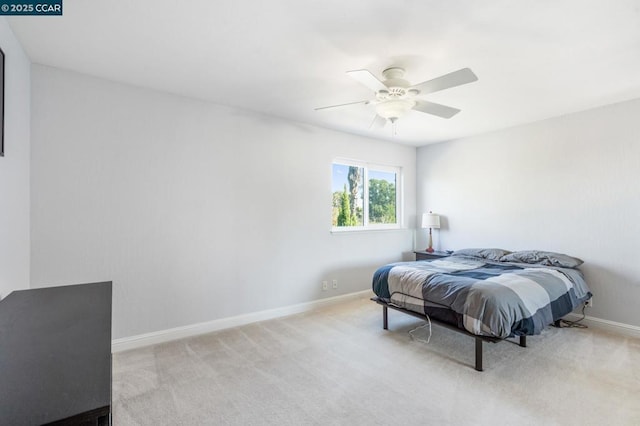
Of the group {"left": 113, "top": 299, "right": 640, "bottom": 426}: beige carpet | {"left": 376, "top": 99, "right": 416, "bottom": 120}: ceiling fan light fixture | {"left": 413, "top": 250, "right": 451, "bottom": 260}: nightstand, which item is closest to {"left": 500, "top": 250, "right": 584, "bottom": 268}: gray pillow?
{"left": 113, "top": 299, "right": 640, "bottom": 426}: beige carpet

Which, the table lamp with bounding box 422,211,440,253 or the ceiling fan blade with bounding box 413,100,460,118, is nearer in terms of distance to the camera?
the ceiling fan blade with bounding box 413,100,460,118

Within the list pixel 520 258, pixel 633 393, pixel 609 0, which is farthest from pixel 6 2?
pixel 520 258

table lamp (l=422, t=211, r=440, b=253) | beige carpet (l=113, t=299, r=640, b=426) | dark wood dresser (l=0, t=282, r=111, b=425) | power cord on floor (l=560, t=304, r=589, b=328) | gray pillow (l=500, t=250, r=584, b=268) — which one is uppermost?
table lamp (l=422, t=211, r=440, b=253)

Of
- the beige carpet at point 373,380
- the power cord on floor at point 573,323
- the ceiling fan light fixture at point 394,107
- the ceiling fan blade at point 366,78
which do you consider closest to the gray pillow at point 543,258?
the power cord on floor at point 573,323

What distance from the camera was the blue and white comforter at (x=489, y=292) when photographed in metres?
2.36

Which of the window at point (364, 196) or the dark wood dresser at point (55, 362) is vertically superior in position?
the window at point (364, 196)

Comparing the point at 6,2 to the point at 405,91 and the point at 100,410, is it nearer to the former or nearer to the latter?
the point at 100,410

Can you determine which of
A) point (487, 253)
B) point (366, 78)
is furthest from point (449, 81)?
point (487, 253)

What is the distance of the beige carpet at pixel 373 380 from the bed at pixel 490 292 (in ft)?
0.95

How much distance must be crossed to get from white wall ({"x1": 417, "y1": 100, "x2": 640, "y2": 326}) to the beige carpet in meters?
0.78

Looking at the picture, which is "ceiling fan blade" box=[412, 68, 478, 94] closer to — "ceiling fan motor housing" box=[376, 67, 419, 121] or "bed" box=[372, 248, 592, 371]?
"ceiling fan motor housing" box=[376, 67, 419, 121]

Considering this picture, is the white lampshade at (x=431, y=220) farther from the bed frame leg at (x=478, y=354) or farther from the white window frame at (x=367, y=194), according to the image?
the bed frame leg at (x=478, y=354)

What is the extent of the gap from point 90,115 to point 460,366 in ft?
12.5

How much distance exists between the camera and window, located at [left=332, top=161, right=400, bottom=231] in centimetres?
450
